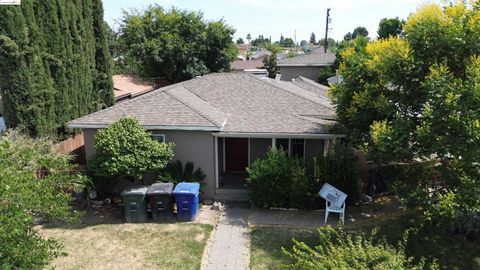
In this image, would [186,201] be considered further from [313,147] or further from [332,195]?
[313,147]

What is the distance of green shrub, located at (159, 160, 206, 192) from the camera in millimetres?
12942

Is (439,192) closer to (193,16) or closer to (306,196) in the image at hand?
(306,196)

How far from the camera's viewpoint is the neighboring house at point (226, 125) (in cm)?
1313

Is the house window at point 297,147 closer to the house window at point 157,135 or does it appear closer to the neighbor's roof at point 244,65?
the house window at point 157,135

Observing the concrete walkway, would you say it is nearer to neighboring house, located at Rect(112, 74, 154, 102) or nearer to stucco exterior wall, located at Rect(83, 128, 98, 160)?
stucco exterior wall, located at Rect(83, 128, 98, 160)

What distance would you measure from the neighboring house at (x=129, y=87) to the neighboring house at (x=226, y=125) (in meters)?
11.0

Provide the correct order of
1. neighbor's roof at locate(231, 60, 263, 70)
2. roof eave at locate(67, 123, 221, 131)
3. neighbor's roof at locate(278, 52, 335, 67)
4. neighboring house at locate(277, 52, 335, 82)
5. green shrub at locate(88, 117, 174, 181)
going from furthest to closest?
neighbor's roof at locate(231, 60, 263, 70)
neighboring house at locate(277, 52, 335, 82)
neighbor's roof at locate(278, 52, 335, 67)
roof eave at locate(67, 123, 221, 131)
green shrub at locate(88, 117, 174, 181)

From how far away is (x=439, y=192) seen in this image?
9.51m

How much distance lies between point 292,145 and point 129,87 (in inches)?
774

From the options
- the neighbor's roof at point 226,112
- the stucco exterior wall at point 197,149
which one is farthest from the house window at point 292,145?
the stucco exterior wall at point 197,149

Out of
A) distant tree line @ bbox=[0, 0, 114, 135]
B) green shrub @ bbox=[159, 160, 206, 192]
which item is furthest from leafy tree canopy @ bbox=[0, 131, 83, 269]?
distant tree line @ bbox=[0, 0, 114, 135]

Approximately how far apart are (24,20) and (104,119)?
569 cm

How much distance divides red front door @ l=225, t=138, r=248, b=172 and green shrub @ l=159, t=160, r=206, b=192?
2928 mm

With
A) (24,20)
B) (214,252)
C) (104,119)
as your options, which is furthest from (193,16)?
(214,252)
